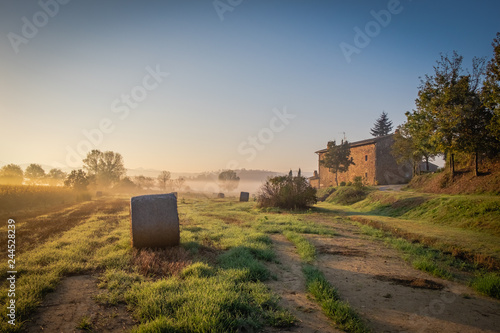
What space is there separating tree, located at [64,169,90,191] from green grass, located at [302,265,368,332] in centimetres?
4764

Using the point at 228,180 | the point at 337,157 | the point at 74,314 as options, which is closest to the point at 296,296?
the point at 74,314

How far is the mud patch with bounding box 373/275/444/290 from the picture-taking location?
5.01 metres

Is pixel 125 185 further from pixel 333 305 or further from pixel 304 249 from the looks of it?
pixel 333 305

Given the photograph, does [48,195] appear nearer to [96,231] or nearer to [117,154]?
[96,231]

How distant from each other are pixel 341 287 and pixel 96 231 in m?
10.1

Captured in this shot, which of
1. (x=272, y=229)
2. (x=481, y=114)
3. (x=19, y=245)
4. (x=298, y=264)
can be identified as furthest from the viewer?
(x=481, y=114)

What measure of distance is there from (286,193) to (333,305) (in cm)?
1671

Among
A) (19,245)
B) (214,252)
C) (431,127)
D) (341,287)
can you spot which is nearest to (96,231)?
(19,245)

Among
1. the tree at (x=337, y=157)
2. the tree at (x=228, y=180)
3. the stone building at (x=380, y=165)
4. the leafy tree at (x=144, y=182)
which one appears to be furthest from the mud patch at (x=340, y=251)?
the leafy tree at (x=144, y=182)

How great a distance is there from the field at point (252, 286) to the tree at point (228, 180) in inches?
3443

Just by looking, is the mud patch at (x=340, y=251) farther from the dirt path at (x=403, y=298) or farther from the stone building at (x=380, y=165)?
the stone building at (x=380, y=165)

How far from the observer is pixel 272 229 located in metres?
11.1

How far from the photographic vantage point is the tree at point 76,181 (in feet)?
133

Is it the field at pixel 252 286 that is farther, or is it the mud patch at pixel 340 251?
the mud patch at pixel 340 251
